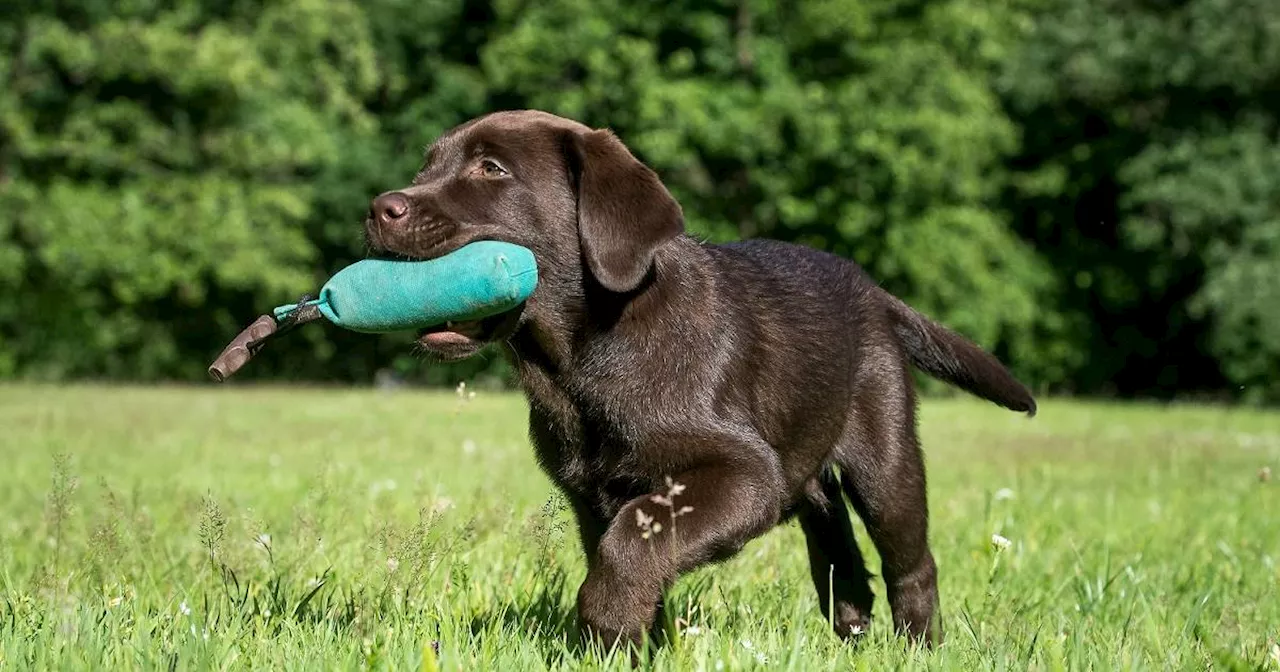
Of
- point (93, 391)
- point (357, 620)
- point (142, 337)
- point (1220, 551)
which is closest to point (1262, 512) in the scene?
point (1220, 551)

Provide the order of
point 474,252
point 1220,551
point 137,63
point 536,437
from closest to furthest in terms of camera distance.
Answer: point 474,252 → point 536,437 → point 1220,551 → point 137,63

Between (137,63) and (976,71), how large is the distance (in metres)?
16.0

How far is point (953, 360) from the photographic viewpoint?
16.8 feet

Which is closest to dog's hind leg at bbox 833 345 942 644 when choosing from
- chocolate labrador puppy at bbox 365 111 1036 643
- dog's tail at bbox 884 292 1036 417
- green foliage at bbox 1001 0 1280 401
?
chocolate labrador puppy at bbox 365 111 1036 643

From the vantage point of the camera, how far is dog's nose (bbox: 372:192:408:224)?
12.6 ft

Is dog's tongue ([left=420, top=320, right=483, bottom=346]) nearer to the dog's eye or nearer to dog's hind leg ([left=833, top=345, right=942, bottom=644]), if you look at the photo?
the dog's eye

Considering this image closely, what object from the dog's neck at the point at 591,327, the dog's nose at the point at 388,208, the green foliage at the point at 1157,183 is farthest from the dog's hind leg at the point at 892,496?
the green foliage at the point at 1157,183

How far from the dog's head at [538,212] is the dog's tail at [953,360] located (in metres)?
1.51

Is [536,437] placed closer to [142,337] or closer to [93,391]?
[93,391]

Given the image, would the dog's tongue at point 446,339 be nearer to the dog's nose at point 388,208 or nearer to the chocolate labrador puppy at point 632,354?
the chocolate labrador puppy at point 632,354

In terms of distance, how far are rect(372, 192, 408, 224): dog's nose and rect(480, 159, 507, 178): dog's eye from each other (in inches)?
12.7

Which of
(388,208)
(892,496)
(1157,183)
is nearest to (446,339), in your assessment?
(388,208)

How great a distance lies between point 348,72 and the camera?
28.6 meters

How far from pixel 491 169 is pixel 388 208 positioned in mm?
394
